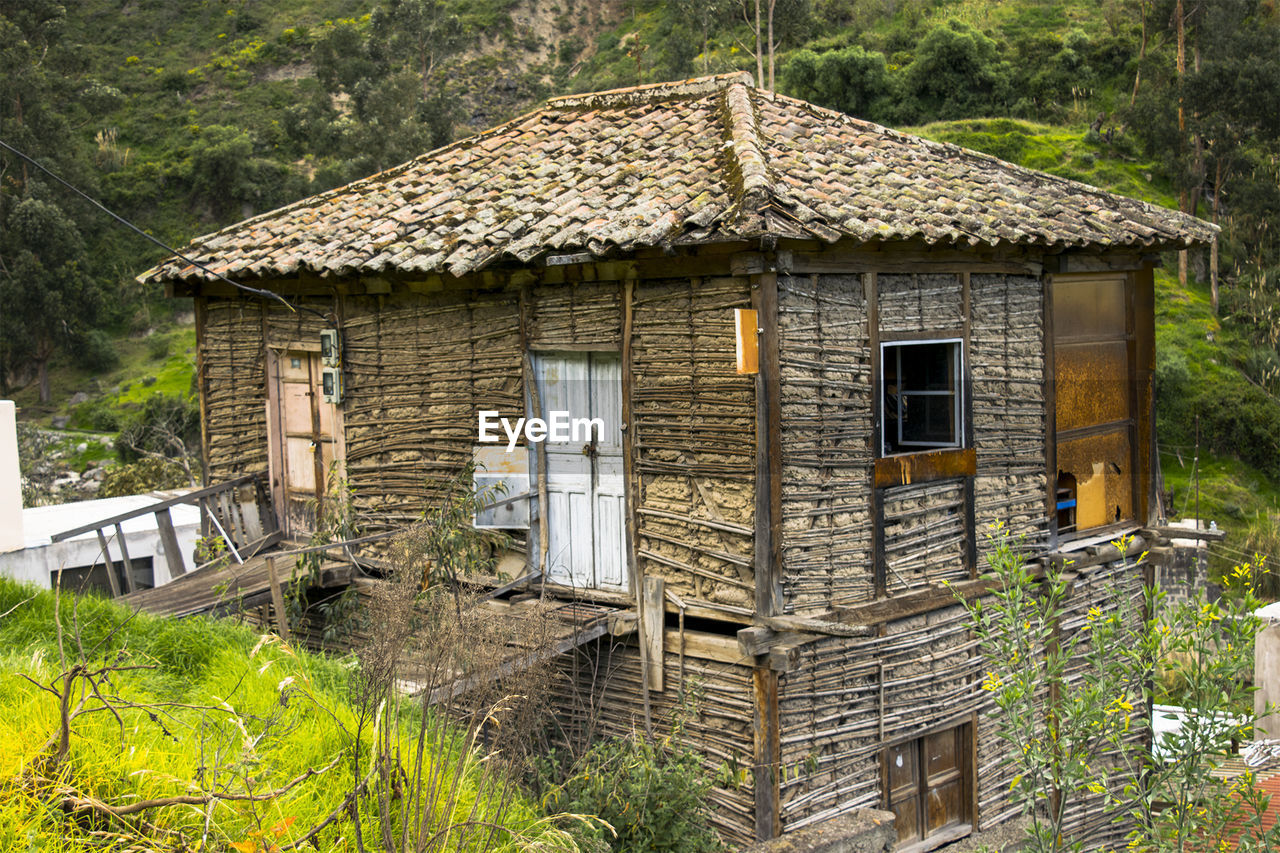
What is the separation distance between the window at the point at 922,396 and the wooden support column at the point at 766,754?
202 cm

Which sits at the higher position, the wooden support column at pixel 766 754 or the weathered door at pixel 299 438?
the weathered door at pixel 299 438

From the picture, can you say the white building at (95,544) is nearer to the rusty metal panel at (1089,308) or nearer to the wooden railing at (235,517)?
the wooden railing at (235,517)

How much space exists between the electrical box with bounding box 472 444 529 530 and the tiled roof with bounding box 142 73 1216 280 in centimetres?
148

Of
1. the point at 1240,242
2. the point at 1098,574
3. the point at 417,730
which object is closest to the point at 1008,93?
the point at 1240,242

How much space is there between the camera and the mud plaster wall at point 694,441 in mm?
6836

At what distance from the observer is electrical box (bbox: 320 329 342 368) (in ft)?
28.8

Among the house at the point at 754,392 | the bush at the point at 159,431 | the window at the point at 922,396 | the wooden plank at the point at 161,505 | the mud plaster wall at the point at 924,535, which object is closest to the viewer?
the house at the point at 754,392

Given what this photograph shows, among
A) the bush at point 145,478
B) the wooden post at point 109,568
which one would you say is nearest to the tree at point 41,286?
the bush at point 145,478

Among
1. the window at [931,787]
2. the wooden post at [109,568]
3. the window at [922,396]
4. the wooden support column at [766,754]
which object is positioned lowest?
the window at [931,787]

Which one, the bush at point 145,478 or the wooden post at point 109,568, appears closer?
the wooden post at point 109,568

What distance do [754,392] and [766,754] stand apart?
2.39m

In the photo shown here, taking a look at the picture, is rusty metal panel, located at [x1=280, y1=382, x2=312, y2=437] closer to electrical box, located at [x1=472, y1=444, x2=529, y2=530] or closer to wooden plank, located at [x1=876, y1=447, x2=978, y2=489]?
electrical box, located at [x1=472, y1=444, x2=529, y2=530]

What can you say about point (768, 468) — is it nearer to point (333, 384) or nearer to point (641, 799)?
point (641, 799)

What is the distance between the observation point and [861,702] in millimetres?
7516
